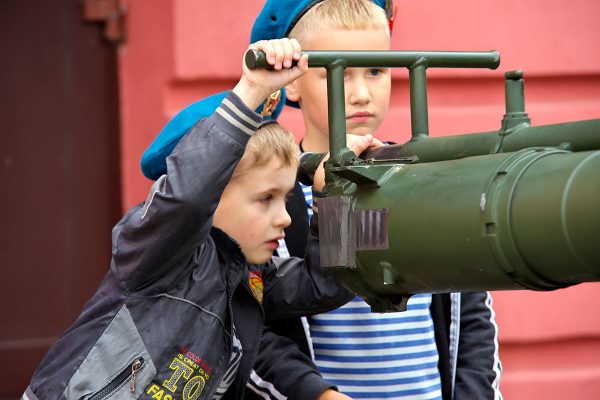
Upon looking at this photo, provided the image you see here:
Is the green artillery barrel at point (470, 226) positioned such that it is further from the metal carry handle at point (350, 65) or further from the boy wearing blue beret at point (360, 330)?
the boy wearing blue beret at point (360, 330)

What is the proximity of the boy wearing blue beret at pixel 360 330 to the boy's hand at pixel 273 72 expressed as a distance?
54 centimetres

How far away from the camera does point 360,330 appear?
6.26ft

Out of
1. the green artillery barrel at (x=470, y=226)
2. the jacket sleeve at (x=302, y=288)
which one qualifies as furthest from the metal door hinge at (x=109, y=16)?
the green artillery barrel at (x=470, y=226)

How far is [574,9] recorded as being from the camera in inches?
123

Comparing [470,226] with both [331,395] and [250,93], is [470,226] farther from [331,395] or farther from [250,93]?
[331,395]

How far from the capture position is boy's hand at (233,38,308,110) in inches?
52.7

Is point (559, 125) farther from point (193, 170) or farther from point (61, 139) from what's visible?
point (61, 139)

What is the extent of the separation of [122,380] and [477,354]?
76 centimetres

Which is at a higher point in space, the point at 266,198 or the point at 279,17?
the point at 279,17

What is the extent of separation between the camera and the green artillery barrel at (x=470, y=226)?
1.00m

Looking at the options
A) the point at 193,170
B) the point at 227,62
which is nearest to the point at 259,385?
the point at 193,170

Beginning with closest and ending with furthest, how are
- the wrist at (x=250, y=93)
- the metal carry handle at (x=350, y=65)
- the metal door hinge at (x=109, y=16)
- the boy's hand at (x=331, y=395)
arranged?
the metal carry handle at (x=350, y=65) < the wrist at (x=250, y=93) < the boy's hand at (x=331, y=395) < the metal door hinge at (x=109, y=16)

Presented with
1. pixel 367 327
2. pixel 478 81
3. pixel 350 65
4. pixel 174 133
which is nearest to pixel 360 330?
Answer: pixel 367 327

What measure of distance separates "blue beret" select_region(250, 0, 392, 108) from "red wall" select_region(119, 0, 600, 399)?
0.77 metres
